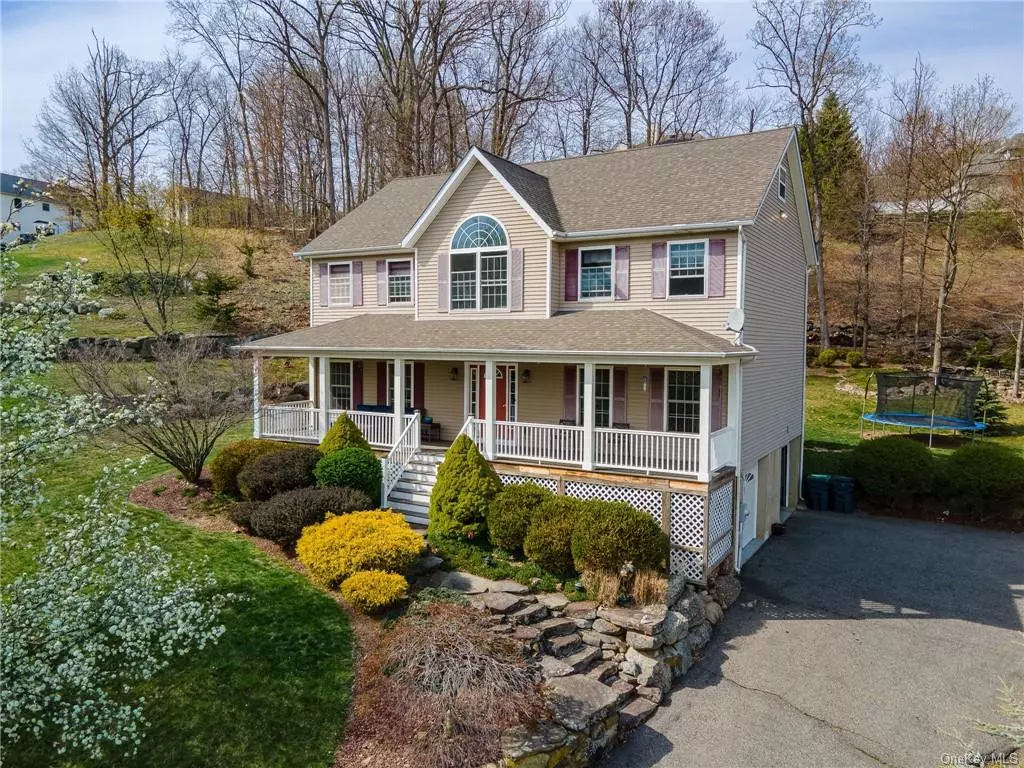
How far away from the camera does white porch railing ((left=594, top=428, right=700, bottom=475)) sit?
12.4 meters

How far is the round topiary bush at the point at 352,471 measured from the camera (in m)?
13.2

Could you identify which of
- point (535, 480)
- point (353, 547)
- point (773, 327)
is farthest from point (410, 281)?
point (773, 327)

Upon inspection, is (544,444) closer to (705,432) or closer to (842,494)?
(705,432)

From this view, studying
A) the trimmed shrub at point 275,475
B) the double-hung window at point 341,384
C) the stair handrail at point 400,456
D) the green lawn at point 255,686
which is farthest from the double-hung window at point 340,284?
the green lawn at point 255,686

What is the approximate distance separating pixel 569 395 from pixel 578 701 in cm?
860

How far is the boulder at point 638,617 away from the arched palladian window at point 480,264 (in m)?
8.32

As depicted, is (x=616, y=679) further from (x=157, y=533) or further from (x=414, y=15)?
(x=414, y=15)

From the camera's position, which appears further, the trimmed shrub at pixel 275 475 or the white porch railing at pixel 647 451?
the trimmed shrub at pixel 275 475

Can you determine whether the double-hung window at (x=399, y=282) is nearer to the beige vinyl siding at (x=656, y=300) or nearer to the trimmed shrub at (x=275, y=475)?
the beige vinyl siding at (x=656, y=300)

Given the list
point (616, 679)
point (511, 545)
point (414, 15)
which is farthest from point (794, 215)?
point (414, 15)

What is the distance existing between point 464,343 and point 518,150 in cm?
2607

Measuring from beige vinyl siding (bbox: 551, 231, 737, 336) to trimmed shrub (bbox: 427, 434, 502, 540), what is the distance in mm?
4937

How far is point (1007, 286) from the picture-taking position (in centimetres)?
3244

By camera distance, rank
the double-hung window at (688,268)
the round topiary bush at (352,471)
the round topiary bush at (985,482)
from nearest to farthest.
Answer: the round topiary bush at (352,471) → the double-hung window at (688,268) → the round topiary bush at (985,482)
